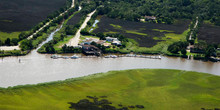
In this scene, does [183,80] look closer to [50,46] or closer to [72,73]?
[72,73]

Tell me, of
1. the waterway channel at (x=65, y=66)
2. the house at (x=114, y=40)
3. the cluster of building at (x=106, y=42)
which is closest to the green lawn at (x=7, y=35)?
the waterway channel at (x=65, y=66)

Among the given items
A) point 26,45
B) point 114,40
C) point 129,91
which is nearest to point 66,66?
point 26,45

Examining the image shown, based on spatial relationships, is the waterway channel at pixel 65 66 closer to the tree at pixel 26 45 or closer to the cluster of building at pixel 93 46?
the tree at pixel 26 45

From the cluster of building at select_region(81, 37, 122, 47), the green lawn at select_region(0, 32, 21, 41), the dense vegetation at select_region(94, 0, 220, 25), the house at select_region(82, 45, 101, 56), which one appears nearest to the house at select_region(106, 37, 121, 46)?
the cluster of building at select_region(81, 37, 122, 47)

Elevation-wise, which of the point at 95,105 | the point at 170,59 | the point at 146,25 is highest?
the point at 146,25

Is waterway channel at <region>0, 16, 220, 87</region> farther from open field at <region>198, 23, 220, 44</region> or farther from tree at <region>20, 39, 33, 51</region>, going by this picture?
open field at <region>198, 23, 220, 44</region>

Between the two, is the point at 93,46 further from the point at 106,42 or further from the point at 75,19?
the point at 75,19

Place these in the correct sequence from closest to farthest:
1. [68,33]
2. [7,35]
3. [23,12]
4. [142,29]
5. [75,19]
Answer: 1. [7,35]
2. [68,33]
3. [142,29]
4. [75,19]
5. [23,12]

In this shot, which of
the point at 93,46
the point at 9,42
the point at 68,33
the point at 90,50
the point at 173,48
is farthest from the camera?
the point at 68,33

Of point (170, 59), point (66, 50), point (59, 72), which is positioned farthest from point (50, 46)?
point (170, 59)
